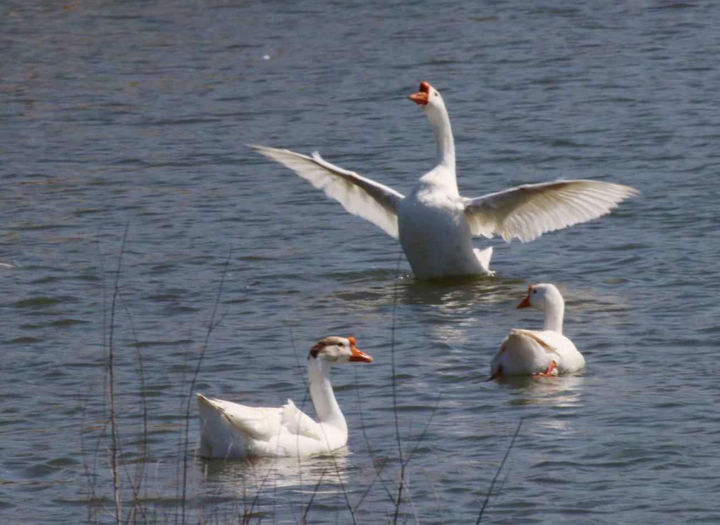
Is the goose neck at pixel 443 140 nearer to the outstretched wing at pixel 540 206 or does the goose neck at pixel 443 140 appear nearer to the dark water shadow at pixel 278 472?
the outstretched wing at pixel 540 206

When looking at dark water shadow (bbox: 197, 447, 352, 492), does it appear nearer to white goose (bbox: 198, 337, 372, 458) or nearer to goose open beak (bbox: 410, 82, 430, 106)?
white goose (bbox: 198, 337, 372, 458)

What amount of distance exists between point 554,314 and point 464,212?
237 cm

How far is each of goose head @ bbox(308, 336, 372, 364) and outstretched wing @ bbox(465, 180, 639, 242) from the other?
3.74 m

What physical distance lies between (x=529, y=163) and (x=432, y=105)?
11.7ft

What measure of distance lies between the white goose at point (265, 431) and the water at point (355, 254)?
0.34 feet

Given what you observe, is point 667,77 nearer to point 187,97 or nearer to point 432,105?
point 187,97

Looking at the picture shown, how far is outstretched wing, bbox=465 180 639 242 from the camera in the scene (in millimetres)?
13094

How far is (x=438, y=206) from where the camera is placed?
43.8ft

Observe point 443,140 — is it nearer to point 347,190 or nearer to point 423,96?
point 423,96

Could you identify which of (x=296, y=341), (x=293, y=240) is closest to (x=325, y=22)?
(x=293, y=240)

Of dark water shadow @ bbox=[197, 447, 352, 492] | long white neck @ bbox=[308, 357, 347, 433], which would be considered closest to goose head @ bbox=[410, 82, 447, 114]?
long white neck @ bbox=[308, 357, 347, 433]

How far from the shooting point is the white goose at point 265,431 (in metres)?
8.88

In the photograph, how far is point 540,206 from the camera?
528 inches

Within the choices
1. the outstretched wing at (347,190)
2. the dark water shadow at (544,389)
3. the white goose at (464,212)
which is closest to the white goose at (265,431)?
the dark water shadow at (544,389)
